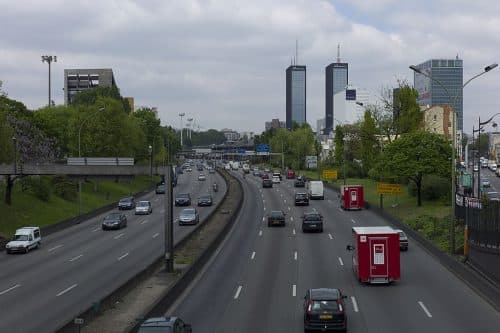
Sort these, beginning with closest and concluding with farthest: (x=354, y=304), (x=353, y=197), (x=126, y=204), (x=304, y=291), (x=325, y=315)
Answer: (x=325, y=315) < (x=354, y=304) < (x=304, y=291) < (x=353, y=197) < (x=126, y=204)

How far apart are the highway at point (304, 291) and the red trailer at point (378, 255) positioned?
537 millimetres

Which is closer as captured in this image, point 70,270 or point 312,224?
point 70,270

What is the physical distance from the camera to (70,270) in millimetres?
37281

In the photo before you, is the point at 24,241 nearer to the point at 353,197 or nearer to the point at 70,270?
the point at 70,270

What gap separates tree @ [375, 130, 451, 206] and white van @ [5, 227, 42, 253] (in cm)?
3352

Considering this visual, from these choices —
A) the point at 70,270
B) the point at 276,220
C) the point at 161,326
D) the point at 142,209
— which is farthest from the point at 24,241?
the point at 161,326

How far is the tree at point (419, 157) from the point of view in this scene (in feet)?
214

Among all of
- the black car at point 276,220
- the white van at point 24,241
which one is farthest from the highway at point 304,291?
the white van at point 24,241

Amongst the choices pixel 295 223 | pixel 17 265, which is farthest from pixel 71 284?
pixel 295 223

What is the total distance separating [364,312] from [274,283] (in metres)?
7.37

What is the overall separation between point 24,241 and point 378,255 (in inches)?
984

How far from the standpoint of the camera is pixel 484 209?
37406 mm

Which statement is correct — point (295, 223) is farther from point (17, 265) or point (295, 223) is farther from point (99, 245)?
point (17, 265)

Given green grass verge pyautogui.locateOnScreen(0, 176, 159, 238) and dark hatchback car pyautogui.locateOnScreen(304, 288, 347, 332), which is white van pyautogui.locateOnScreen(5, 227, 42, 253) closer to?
green grass verge pyautogui.locateOnScreen(0, 176, 159, 238)
